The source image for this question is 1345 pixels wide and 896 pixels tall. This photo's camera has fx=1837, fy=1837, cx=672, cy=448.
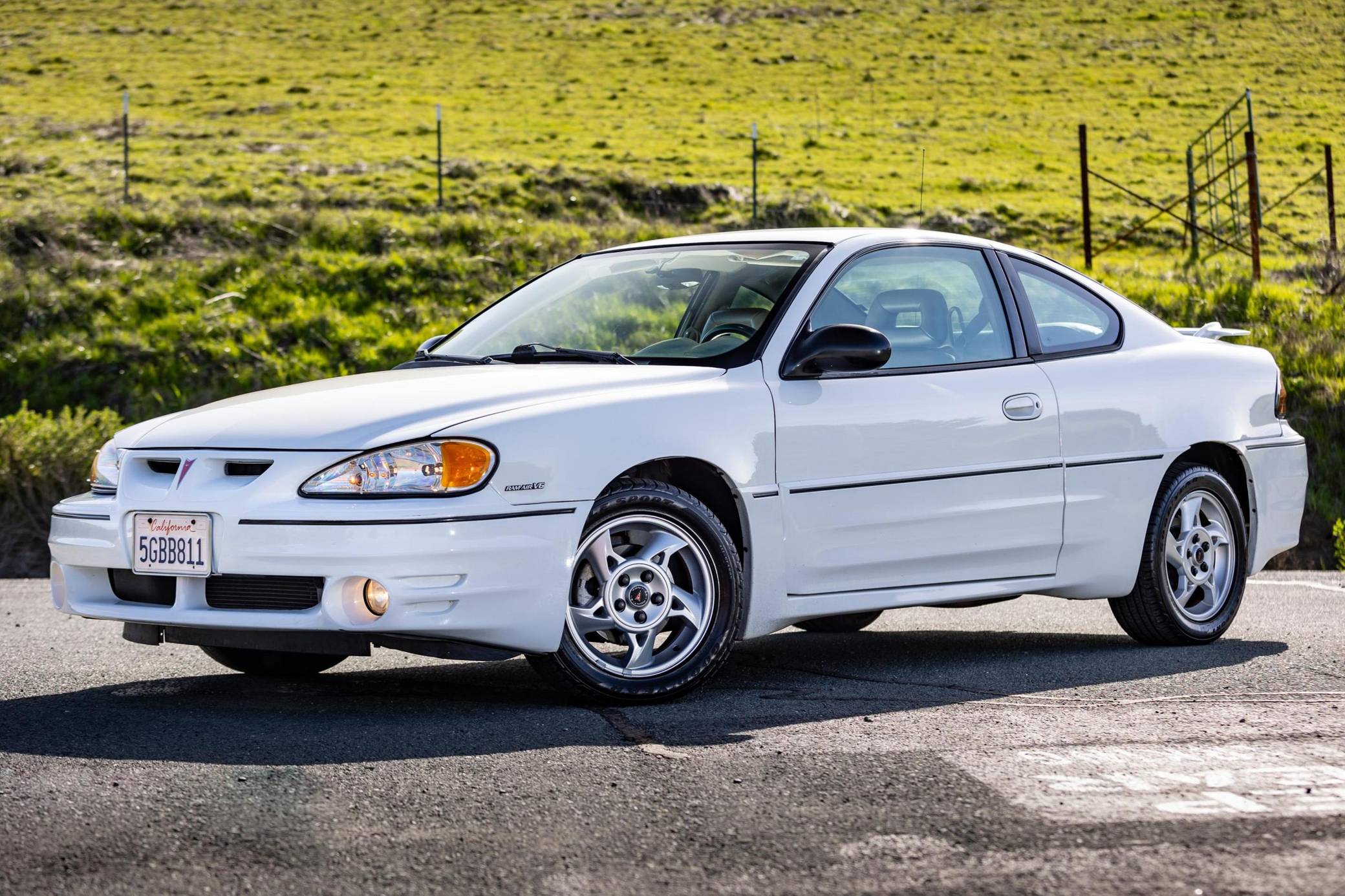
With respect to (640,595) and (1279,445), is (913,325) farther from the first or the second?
(1279,445)

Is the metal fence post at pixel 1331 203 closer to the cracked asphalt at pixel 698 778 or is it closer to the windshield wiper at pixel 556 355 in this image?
the cracked asphalt at pixel 698 778

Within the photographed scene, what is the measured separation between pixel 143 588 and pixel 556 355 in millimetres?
1679

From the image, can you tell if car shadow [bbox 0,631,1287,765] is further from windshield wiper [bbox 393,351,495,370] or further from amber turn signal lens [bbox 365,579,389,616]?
windshield wiper [bbox 393,351,495,370]

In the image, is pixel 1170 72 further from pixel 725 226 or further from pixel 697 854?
pixel 697 854

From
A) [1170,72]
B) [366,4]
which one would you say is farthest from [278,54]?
[1170,72]

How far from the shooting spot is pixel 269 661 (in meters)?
6.76

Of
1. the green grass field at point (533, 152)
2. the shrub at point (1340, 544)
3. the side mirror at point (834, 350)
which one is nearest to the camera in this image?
the side mirror at point (834, 350)

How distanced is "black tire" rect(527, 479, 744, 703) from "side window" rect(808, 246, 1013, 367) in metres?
0.99

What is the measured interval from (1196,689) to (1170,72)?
39753mm

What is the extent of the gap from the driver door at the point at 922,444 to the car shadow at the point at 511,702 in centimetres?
42

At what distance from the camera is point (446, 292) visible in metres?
23.0

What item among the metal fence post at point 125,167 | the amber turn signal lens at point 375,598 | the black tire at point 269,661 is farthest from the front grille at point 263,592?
the metal fence post at point 125,167

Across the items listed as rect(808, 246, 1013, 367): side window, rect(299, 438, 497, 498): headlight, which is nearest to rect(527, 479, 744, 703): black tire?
rect(299, 438, 497, 498): headlight

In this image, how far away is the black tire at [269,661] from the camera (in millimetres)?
6746
